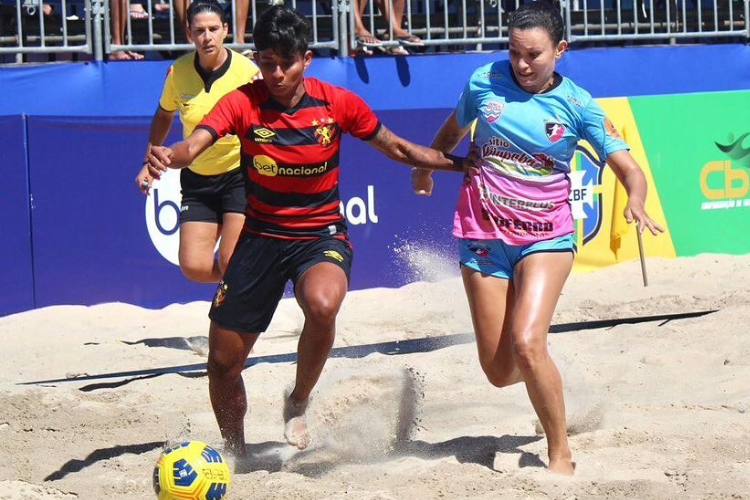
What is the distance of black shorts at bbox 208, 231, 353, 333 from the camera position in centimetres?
475

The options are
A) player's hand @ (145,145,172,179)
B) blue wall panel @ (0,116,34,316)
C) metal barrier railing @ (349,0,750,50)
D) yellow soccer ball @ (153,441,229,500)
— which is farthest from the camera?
metal barrier railing @ (349,0,750,50)

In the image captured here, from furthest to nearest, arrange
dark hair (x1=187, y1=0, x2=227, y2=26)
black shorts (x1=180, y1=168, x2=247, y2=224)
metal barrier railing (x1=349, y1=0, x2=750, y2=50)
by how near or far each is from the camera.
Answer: metal barrier railing (x1=349, y1=0, x2=750, y2=50), black shorts (x1=180, y1=168, x2=247, y2=224), dark hair (x1=187, y1=0, x2=227, y2=26)

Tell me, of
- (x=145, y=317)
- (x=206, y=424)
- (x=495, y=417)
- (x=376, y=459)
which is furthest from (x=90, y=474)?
(x=145, y=317)

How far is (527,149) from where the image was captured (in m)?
4.73

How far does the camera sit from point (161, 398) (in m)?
6.27

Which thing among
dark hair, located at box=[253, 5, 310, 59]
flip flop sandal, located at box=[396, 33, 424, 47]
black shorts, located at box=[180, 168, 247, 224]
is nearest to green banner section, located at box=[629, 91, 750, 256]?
flip flop sandal, located at box=[396, 33, 424, 47]

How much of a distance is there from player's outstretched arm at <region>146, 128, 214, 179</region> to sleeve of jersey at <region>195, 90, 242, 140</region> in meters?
0.04

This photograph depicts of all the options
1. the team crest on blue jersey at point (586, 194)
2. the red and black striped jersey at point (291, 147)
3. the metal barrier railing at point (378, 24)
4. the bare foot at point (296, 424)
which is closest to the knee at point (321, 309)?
the red and black striped jersey at point (291, 147)

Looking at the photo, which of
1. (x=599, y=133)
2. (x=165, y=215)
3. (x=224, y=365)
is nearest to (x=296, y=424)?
(x=224, y=365)

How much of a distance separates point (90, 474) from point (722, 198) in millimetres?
7045

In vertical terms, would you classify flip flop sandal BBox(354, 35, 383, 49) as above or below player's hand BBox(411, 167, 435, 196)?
above

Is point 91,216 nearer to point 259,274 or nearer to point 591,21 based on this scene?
point 259,274

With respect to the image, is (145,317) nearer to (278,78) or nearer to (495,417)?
(495,417)

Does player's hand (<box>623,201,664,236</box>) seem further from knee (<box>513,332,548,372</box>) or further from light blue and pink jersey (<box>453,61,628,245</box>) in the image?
knee (<box>513,332,548,372</box>)
